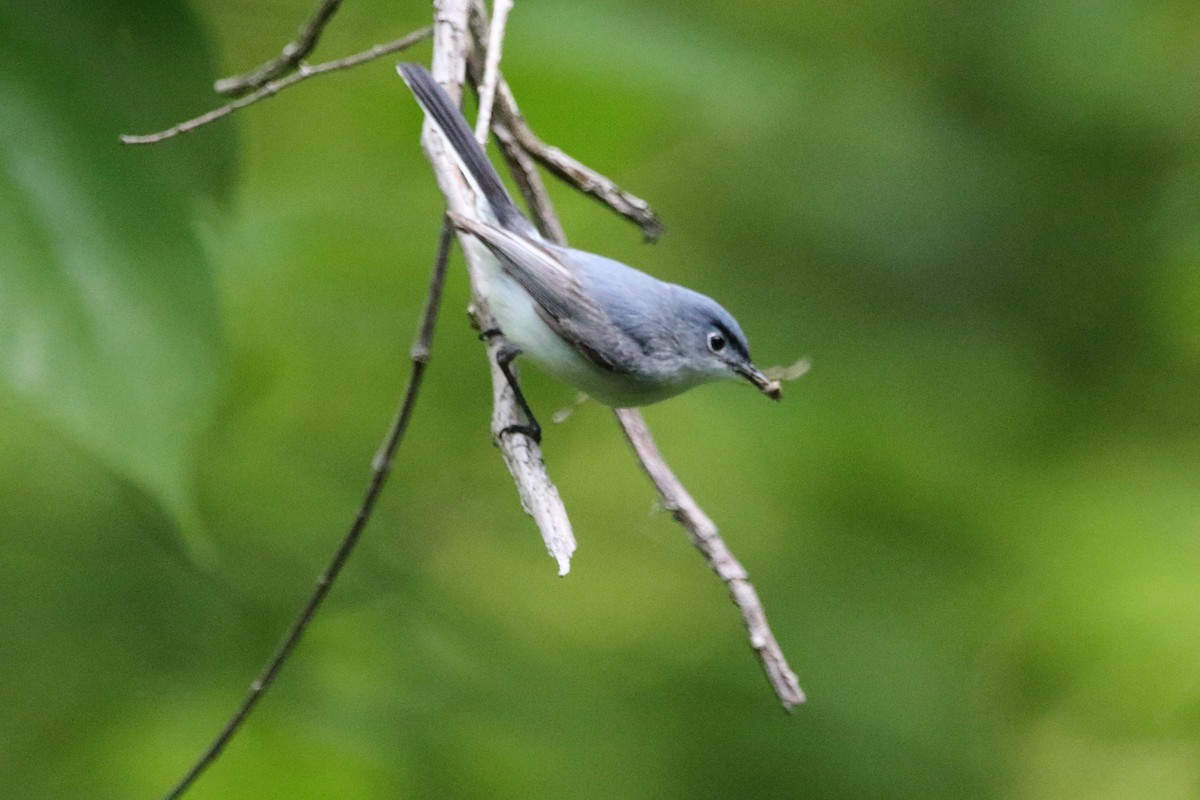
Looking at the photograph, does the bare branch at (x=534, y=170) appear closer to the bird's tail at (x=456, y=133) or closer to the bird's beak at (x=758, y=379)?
the bird's tail at (x=456, y=133)

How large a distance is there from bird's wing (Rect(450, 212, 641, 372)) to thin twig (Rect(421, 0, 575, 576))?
0.09 m

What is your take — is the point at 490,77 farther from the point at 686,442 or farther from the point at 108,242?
the point at 686,442

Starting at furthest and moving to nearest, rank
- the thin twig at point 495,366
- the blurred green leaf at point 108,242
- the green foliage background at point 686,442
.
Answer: the green foliage background at point 686,442 < the blurred green leaf at point 108,242 < the thin twig at point 495,366

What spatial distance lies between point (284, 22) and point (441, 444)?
121cm

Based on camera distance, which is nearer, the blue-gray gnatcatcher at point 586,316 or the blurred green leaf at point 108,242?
the blurred green leaf at point 108,242

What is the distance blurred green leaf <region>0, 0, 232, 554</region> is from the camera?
5.42ft

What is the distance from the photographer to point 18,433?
286cm

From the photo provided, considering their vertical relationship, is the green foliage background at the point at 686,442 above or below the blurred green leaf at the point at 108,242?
below

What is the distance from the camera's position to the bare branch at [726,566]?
139 centimetres

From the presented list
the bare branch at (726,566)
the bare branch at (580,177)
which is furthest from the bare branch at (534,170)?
the bare branch at (726,566)

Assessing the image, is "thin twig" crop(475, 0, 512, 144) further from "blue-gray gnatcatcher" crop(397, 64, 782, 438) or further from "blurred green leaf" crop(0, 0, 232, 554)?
"blurred green leaf" crop(0, 0, 232, 554)

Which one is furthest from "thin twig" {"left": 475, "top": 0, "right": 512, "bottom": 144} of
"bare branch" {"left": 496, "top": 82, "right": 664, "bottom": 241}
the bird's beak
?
the bird's beak

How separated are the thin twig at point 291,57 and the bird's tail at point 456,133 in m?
0.16

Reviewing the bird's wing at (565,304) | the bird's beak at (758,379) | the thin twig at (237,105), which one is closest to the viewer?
the thin twig at (237,105)
